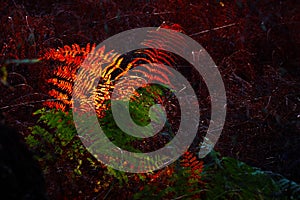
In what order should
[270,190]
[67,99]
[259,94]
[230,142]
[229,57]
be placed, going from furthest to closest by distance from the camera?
[229,57]
[259,94]
[230,142]
[67,99]
[270,190]

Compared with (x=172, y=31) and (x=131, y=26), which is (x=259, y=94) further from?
(x=131, y=26)

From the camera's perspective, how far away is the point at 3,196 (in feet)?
5.08

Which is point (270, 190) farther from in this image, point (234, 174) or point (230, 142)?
point (230, 142)

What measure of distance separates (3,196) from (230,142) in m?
2.64

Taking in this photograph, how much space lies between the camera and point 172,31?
4.88 meters

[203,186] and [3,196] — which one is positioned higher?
[3,196]

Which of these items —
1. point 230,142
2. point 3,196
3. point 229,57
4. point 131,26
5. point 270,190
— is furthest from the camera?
point 131,26

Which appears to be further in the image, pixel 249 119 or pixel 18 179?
pixel 249 119

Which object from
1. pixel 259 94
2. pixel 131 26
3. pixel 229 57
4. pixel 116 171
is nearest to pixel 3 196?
pixel 116 171

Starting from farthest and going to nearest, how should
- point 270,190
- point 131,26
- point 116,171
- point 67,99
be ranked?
point 131,26, point 67,99, point 116,171, point 270,190

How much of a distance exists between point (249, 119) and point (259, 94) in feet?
1.36

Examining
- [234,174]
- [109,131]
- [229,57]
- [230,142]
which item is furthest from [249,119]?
[109,131]

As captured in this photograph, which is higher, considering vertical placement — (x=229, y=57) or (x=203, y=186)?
(x=229, y=57)

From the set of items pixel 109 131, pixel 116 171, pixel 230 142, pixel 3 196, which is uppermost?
pixel 3 196
